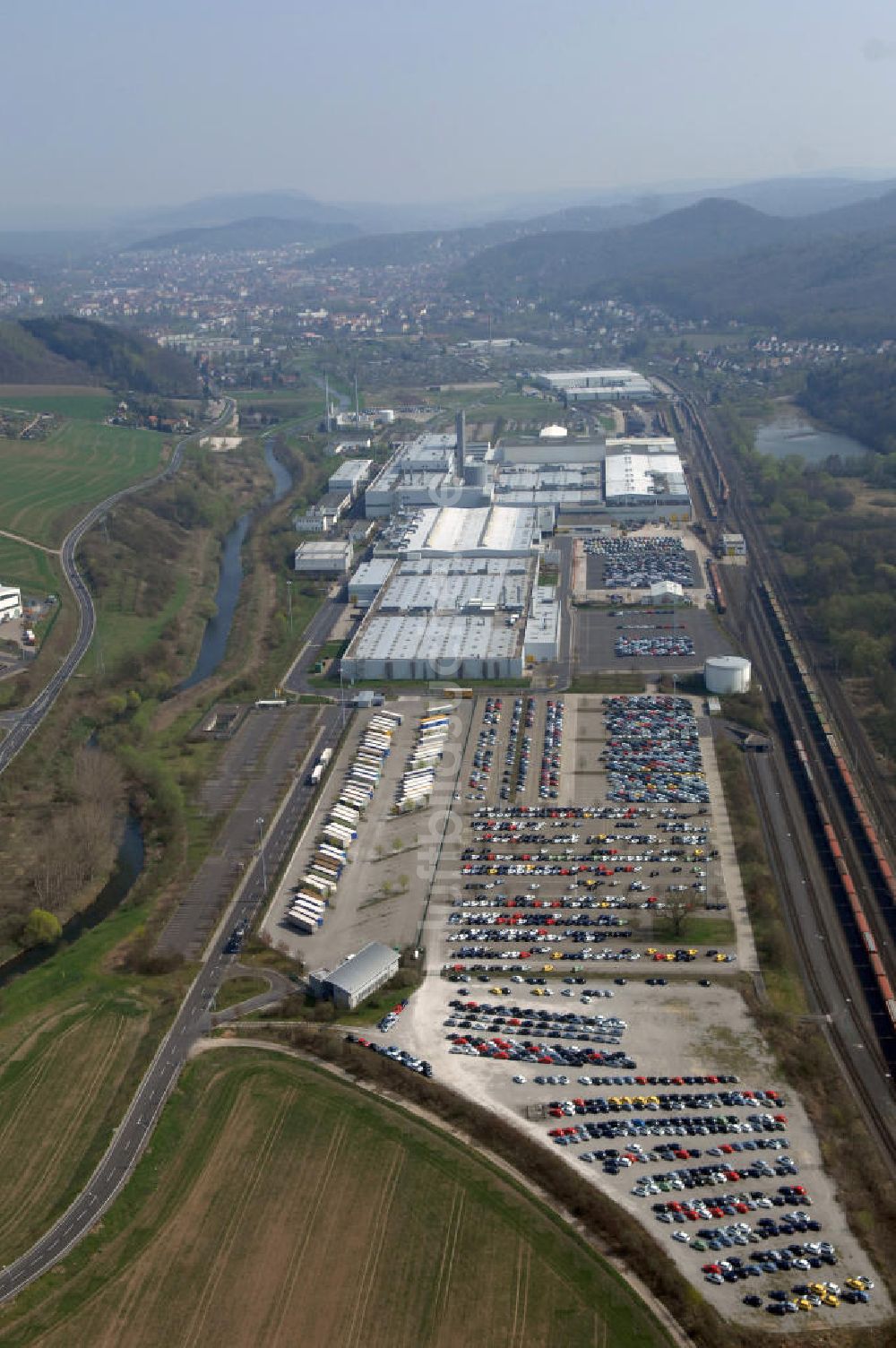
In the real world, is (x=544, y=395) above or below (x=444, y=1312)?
below

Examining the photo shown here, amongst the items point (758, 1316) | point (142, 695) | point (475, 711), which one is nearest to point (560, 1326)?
point (758, 1316)

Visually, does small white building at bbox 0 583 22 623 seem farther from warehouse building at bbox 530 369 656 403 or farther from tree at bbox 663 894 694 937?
warehouse building at bbox 530 369 656 403

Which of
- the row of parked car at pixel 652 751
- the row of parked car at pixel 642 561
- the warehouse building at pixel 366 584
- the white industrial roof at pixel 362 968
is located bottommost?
the row of parked car at pixel 642 561

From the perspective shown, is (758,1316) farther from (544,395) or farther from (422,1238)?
(544,395)

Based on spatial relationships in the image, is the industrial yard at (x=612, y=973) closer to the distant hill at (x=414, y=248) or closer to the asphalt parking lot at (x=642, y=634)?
the asphalt parking lot at (x=642, y=634)

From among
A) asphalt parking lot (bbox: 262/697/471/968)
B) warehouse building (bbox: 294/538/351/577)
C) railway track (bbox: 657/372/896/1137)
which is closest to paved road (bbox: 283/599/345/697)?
warehouse building (bbox: 294/538/351/577)

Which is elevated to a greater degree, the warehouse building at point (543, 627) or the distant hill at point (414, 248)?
the warehouse building at point (543, 627)

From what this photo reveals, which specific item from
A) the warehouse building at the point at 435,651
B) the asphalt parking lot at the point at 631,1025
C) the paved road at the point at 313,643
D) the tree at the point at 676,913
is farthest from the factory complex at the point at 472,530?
the tree at the point at 676,913

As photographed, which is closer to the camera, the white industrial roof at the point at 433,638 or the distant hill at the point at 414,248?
the white industrial roof at the point at 433,638
